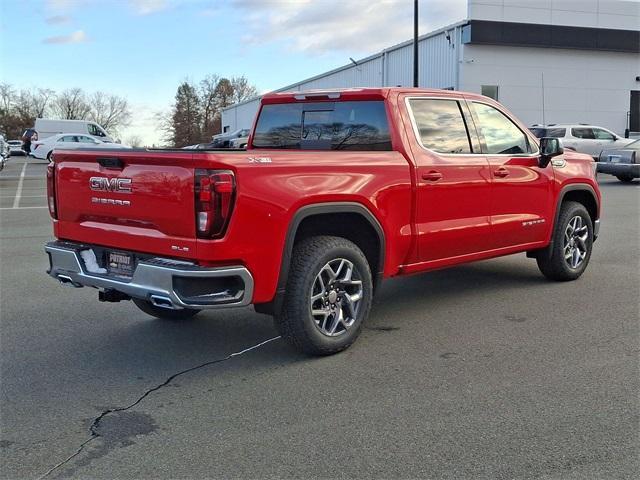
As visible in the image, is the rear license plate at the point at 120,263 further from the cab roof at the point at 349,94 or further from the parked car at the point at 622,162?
the parked car at the point at 622,162

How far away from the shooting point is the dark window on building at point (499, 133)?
609cm

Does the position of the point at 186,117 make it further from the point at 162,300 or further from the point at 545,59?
the point at 162,300

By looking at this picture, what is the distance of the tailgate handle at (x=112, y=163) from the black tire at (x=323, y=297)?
1.28 m

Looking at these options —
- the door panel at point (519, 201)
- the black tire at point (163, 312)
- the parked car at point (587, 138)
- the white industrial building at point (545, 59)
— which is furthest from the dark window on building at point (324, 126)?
the white industrial building at point (545, 59)

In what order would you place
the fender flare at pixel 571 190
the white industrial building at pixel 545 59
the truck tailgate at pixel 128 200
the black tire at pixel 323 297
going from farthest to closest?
the white industrial building at pixel 545 59 < the fender flare at pixel 571 190 < the black tire at pixel 323 297 < the truck tailgate at pixel 128 200

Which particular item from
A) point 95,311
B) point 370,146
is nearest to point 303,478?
point 370,146

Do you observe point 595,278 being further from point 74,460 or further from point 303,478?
point 74,460

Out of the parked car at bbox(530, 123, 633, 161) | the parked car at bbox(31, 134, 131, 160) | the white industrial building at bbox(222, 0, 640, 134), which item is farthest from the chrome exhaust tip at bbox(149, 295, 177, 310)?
the parked car at bbox(31, 134, 131, 160)

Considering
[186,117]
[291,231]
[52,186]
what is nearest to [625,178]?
[291,231]

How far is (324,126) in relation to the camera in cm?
580

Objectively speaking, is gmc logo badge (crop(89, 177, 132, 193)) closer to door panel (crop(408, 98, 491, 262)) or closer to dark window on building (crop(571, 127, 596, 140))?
door panel (crop(408, 98, 491, 262))

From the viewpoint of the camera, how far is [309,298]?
14.7 feet

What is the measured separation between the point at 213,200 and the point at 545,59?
3227 cm

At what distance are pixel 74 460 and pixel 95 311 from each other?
9.59 ft
